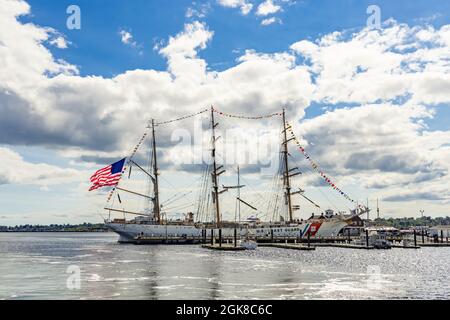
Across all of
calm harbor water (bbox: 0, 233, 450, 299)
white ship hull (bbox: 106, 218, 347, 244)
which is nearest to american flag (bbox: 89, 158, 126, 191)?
calm harbor water (bbox: 0, 233, 450, 299)

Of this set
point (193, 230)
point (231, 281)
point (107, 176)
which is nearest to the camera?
point (231, 281)

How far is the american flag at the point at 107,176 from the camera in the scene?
290 ft

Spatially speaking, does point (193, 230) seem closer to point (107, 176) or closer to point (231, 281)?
point (107, 176)

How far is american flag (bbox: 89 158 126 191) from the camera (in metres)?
88.4

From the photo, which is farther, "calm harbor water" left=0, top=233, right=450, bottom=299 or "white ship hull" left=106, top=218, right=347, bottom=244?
"white ship hull" left=106, top=218, right=347, bottom=244

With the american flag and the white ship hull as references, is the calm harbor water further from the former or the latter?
the white ship hull

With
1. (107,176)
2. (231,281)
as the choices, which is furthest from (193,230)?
(231,281)

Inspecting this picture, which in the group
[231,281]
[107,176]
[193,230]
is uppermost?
[107,176]

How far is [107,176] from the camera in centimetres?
9100

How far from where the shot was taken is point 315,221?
430 ft

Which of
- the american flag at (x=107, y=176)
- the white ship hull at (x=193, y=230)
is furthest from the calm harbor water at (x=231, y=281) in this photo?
the white ship hull at (x=193, y=230)

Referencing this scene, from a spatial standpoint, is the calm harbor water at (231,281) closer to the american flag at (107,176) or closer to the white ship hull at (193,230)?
the american flag at (107,176)

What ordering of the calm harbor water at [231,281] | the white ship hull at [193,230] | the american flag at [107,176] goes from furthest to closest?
the white ship hull at [193,230], the american flag at [107,176], the calm harbor water at [231,281]
